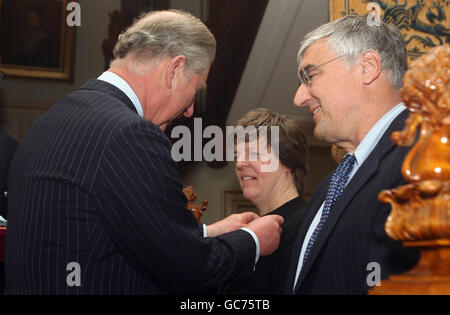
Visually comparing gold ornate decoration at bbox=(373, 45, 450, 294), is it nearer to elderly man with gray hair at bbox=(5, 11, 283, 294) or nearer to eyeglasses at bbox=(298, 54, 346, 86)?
elderly man with gray hair at bbox=(5, 11, 283, 294)

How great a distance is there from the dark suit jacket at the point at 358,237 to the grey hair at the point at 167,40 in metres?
0.77

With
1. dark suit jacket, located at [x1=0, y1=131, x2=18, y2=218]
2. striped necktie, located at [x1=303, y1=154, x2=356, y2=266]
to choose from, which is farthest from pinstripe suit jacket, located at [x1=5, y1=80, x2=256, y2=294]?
dark suit jacket, located at [x1=0, y1=131, x2=18, y2=218]

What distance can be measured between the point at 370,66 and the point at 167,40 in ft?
2.55

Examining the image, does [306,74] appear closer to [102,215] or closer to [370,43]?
[370,43]

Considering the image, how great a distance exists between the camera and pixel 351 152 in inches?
82.5

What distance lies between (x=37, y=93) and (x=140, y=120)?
18.4 feet

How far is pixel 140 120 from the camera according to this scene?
1594mm

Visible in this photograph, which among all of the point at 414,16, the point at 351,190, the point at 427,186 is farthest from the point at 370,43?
the point at 414,16

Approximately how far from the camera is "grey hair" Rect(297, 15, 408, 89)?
2.06 meters

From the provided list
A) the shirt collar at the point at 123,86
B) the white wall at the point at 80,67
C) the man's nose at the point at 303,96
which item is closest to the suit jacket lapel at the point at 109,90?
the shirt collar at the point at 123,86

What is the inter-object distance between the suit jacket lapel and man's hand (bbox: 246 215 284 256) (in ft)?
2.04

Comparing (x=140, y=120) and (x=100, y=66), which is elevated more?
(x=100, y=66)

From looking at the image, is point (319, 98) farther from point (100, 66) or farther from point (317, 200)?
point (100, 66)
